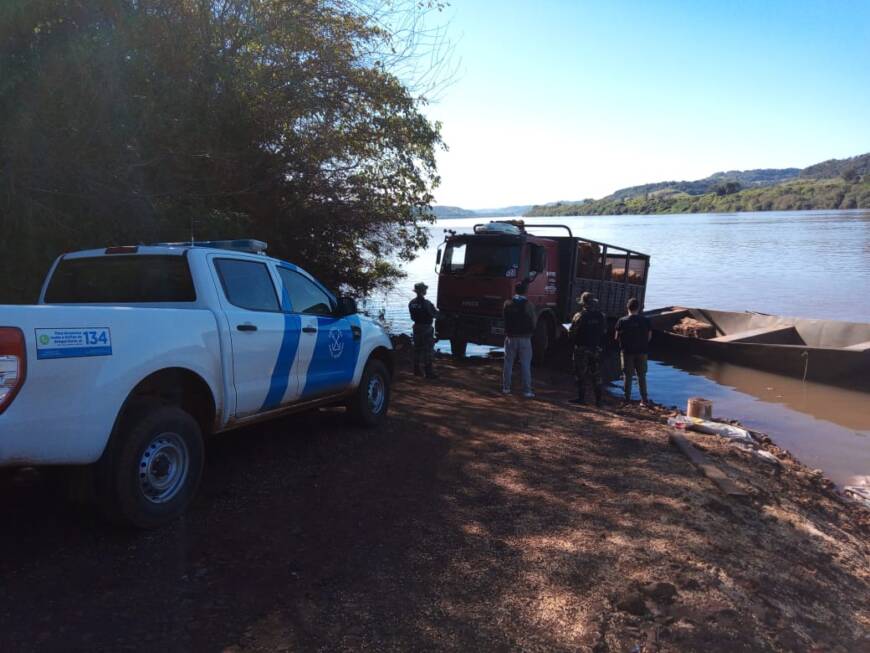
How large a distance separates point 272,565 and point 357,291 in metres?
12.6

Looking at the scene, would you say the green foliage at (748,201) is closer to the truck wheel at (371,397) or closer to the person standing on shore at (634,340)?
the person standing on shore at (634,340)

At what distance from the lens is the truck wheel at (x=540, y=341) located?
13672 millimetres

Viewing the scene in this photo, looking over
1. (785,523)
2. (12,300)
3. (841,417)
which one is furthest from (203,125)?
(841,417)

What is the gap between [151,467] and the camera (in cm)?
386

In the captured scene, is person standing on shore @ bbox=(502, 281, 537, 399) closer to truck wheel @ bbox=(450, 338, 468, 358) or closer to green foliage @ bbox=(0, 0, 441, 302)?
truck wheel @ bbox=(450, 338, 468, 358)

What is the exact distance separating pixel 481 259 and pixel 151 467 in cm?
997

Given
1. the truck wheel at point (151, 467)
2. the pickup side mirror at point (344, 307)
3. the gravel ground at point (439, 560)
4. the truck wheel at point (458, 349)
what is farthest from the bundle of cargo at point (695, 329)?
the truck wheel at point (151, 467)

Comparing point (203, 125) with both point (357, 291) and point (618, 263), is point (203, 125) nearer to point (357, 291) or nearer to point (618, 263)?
point (357, 291)

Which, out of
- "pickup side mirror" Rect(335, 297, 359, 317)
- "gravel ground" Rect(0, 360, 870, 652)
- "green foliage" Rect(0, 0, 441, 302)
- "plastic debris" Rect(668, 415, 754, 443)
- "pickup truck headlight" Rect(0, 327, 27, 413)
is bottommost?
"plastic debris" Rect(668, 415, 754, 443)

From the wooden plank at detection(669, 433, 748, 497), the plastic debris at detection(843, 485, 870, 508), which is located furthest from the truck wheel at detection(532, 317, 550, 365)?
the plastic debris at detection(843, 485, 870, 508)

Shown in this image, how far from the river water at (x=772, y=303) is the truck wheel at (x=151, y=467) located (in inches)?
294

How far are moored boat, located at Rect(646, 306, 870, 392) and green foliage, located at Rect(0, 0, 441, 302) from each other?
329 inches

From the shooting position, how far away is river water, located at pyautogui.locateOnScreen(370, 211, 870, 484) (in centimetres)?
989

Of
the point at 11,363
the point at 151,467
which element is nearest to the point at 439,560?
the point at 151,467
